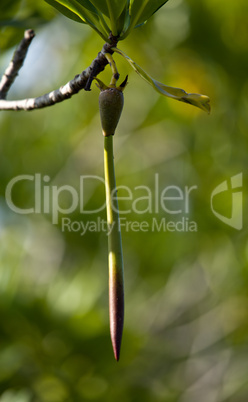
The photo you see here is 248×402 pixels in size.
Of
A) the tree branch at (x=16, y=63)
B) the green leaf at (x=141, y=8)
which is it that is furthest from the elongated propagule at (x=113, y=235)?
the tree branch at (x=16, y=63)

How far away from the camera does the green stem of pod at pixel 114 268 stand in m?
0.53

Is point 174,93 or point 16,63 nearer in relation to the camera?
point 174,93

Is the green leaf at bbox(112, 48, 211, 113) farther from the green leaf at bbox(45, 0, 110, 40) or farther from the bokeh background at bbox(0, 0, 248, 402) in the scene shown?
the bokeh background at bbox(0, 0, 248, 402)

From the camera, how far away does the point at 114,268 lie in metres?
0.55

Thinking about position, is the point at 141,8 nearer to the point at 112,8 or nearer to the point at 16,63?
the point at 112,8

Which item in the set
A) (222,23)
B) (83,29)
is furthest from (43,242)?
(222,23)

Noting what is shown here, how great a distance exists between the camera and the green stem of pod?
529 millimetres

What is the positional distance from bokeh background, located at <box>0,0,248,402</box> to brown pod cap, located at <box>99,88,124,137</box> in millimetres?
1361

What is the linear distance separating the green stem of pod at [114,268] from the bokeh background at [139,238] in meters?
1.36

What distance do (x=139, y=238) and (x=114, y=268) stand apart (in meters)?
1.60

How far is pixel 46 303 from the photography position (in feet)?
6.40

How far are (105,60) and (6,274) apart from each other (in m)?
1.49

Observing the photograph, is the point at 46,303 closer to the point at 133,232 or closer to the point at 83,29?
the point at 133,232

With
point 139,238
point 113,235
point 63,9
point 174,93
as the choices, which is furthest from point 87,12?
point 139,238
